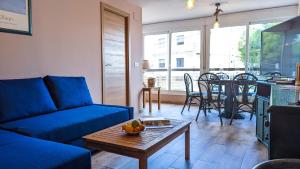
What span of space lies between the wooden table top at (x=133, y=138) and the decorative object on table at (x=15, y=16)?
164 centimetres

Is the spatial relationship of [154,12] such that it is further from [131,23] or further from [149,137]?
[149,137]

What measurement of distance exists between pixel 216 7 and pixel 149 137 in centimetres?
402

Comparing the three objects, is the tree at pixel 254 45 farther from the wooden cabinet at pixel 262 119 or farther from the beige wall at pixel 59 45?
the beige wall at pixel 59 45

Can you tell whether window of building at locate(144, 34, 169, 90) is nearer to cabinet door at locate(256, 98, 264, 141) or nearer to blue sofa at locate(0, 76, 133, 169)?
blue sofa at locate(0, 76, 133, 169)

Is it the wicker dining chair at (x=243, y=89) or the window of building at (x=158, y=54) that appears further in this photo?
the window of building at (x=158, y=54)

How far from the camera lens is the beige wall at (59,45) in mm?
2645

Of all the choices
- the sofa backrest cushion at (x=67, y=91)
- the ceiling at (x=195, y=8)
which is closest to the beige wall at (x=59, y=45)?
the sofa backrest cushion at (x=67, y=91)

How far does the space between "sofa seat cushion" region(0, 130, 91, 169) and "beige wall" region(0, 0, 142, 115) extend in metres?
1.21

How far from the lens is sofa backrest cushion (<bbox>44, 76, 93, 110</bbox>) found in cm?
286

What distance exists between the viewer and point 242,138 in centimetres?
317

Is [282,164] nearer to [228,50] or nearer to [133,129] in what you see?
[133,129]

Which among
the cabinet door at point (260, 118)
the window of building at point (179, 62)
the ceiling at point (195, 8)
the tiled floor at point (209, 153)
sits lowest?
the tiled floor at point (209, 153)

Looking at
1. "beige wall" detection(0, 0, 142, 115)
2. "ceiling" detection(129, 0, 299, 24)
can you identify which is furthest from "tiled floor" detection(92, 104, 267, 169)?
"ceiling" detection(129, 0, 299, 24)

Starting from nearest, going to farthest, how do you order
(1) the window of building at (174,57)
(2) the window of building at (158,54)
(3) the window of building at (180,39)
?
(1) the window of building at (174,57), (3) the window of building at (180,39), (2) the window of building at (158,54)
